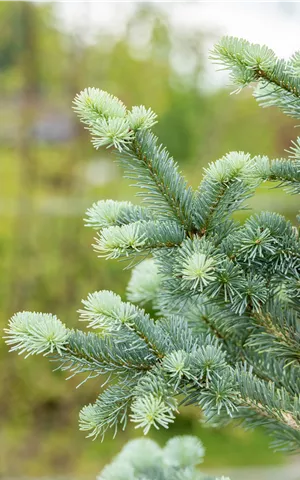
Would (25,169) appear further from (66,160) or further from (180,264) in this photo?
(180,264)

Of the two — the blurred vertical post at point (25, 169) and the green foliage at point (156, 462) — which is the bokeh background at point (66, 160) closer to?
the blurred vertical post at point (25, 169)

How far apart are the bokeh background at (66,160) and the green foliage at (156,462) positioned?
7.43 ft

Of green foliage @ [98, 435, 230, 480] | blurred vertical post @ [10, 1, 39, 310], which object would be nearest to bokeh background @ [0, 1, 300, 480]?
blurred vertical post @ [10, 1, 39, 310]

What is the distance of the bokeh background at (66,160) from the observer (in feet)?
9.50

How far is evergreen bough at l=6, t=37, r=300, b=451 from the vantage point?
1.33 feet

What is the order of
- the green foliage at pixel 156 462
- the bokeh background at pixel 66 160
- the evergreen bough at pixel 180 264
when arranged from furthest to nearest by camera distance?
the bokeh background at pixel 66 160 → the green foliage at pixel 156 462 → the evergreen bough at pixel 180 264

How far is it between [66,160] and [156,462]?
2.60 metres

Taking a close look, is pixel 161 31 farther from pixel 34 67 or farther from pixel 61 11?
pixel 34 67

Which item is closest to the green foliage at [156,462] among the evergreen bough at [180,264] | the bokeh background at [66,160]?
the evergreen bough at [180,264]

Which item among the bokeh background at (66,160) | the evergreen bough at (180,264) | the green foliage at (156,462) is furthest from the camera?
the bokeh background at (66,160)

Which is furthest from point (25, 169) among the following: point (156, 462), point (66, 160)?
point (156, 462)

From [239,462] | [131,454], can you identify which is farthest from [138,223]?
[239,462]

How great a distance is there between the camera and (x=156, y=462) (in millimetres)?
618

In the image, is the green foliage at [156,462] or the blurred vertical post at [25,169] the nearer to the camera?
the green foliage at [156,462]
